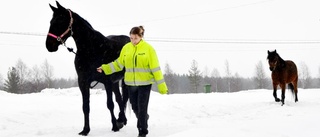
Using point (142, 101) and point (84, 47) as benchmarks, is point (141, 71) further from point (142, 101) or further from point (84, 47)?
point (84, 47)

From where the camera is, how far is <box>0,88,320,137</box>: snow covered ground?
507 cm

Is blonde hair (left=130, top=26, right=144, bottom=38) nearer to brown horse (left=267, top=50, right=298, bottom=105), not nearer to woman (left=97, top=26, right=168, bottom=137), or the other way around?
woman (left=97, top=26, right=168, bottom=137)

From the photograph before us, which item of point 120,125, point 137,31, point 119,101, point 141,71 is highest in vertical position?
point 137,31

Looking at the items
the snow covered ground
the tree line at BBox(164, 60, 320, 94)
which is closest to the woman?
the snow covered ground

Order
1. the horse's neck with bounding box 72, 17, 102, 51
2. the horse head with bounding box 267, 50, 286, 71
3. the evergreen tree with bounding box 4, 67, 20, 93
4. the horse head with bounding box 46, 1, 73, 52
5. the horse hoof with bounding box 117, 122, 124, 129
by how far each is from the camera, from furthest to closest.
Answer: the evergreen tree with bounding box 4, 67, 20, 93 < the horse head with bounding box 267, 50, 286, 71 < the horse hoof with bounding box 117, 122, 124, 129 < the horse's neck with bounding box 72, 17, 102, 51 < the horse head with bounding box 46, 1, 73, 52

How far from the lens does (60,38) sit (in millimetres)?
5586

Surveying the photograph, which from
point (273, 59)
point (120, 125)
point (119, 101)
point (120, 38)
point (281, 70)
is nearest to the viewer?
point (120, 125)

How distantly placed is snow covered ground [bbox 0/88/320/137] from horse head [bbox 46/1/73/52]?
165cm

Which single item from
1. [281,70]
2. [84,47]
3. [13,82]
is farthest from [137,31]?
[13,82]

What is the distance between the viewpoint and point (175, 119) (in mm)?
10109

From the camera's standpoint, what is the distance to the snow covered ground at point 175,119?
5074mm

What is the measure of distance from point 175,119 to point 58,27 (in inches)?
217

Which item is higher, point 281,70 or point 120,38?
point 120,38

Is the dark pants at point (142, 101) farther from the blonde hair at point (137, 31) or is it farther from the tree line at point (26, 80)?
the tree line at point (26, 80)
